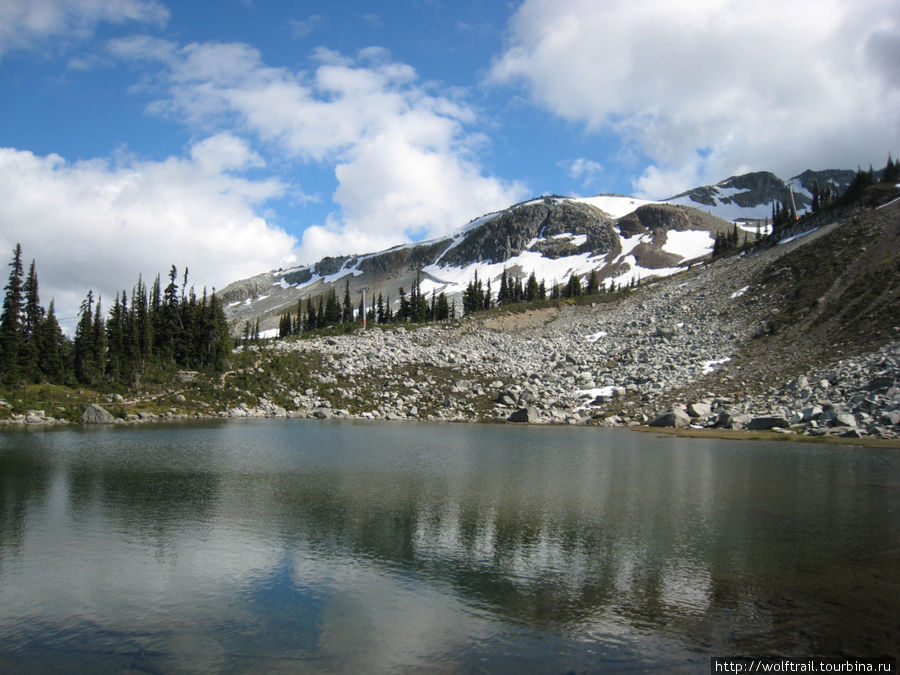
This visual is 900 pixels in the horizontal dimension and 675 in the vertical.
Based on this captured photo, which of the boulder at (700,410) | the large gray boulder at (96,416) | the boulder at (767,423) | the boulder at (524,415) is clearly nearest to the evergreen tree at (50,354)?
the large gray boulder at (96,416)

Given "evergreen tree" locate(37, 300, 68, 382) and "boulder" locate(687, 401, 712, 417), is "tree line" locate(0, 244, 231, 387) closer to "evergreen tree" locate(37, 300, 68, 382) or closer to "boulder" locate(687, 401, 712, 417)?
"evergreen tree" locate(37, 300, 68, 382)

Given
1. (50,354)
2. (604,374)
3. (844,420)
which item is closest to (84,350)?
(50,354)

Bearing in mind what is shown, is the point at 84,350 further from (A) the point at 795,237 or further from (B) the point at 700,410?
(A) the point at 795,237

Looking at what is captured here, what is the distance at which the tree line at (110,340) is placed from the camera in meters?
70.1

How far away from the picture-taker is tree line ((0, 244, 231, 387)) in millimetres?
70062

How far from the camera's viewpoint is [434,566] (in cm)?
1586

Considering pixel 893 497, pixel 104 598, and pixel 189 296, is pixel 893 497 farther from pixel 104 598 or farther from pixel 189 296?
pixel 189 296

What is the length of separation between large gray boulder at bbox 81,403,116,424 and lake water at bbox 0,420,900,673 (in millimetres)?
29507

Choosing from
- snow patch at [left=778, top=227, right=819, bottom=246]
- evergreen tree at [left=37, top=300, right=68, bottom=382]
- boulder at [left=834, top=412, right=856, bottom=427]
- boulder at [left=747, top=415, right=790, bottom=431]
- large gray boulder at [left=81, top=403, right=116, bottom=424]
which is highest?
snow patch at [left=778, top=227, right=819, bottom=246]

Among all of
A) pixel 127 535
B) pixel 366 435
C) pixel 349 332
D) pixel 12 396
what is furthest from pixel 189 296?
pixel 127 535

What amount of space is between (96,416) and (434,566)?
5724cm

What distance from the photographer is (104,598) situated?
13406 millimetres

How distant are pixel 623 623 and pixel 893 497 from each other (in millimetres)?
20204

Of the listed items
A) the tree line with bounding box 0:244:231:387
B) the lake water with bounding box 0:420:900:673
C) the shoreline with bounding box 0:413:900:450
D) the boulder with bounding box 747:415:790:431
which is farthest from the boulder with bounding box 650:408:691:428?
the tree line with bounding box 0:244:231:387
